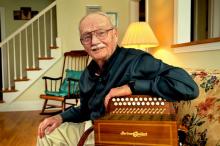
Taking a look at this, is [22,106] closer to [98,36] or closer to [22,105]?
[22,105]

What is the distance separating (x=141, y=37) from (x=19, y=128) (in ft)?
7.10

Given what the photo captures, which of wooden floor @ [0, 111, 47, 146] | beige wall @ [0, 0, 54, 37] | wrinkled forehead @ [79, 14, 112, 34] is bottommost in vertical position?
wooden floor @ [0, 111, 47, 146]

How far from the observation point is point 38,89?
17.6ft

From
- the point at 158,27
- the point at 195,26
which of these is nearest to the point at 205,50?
the point at 158,27

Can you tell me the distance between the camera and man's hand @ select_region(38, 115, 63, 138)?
4.45ft

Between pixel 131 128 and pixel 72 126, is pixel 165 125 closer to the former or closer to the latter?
pixel 131 128

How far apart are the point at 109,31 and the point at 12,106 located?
14.7 ft

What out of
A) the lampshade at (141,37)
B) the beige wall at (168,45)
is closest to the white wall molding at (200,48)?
the beige wall at (168,45)

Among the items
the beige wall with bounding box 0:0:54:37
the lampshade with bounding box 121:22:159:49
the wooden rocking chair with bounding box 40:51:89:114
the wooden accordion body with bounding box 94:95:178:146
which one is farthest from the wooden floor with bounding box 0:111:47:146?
the beige wall with bounding box 0:0:54:37

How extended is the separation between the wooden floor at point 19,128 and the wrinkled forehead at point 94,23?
88.2 inches

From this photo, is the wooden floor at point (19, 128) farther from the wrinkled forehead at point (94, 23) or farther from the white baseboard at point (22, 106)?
the wrinkled forehead at point (94, 23)

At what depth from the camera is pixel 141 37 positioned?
3203mm

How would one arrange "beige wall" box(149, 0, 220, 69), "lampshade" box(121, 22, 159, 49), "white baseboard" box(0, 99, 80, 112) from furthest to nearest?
"white baseboard" box(0, 99, 80, 112), "lampshade" box(121, 22, 159, 49), "beige wall" box(149, 0, 220, 69)

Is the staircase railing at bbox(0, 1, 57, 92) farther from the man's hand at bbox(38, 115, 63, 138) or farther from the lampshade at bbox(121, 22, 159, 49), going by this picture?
the man's hand at bbox(38, 115, 63, 138)
